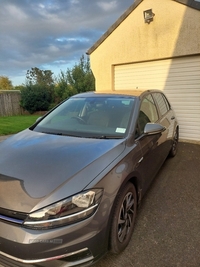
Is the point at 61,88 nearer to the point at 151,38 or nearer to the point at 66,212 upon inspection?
the point at 151,38

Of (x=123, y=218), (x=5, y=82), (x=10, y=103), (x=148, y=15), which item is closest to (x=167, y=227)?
(x=123, y=218)

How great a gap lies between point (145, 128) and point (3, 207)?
180cm

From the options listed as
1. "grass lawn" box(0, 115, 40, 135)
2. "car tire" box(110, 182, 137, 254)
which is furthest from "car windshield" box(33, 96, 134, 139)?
"grass lawn" box(0, 115, 40, 135)

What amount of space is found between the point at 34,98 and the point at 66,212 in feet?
A: 51.0

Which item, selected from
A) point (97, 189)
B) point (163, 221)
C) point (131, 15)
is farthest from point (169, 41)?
point (97, 189)

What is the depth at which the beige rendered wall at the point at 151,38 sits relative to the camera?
5.57 m

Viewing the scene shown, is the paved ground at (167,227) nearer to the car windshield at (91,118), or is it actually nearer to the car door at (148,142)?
the car door at (148,142)

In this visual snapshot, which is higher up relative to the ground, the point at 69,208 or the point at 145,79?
the point at 145,79

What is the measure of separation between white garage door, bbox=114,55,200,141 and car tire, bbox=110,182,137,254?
4741 mm

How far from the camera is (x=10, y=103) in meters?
15.6

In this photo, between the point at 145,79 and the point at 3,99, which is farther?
the point at 3,99

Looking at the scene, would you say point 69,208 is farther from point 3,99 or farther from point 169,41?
point 3,99

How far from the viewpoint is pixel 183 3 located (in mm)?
5500

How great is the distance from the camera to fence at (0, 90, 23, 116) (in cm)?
1505
